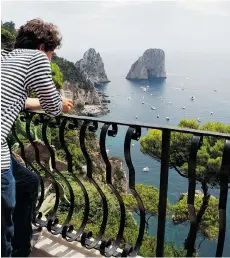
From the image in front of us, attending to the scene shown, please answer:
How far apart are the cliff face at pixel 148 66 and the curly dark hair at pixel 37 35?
135 meters

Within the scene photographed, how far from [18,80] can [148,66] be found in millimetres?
138472

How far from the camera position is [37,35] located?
1.94 meters

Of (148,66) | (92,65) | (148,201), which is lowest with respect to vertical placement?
(148,201)

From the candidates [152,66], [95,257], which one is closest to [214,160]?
[95,257]

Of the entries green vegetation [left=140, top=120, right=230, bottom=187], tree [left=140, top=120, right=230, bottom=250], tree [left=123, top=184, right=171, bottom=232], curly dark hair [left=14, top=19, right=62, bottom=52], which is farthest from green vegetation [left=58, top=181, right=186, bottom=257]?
curly dark hair [left=14, top=19, right=62, bottom=52]

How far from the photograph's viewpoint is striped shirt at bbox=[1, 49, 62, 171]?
1.75 meters

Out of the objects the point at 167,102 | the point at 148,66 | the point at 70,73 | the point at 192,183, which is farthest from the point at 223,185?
the point at 148,66

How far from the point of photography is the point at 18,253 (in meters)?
2.38

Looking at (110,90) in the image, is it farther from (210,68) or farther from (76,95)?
(210,68)

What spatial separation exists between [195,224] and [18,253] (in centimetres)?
109

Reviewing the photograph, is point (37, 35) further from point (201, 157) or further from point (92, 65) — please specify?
point (92, 65)

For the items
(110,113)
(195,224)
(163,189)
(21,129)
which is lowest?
(110,113)

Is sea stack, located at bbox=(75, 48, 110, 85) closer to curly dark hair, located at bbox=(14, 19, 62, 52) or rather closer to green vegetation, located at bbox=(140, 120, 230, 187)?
green vegetation, located at bbox=(140, 120, 230, 187)

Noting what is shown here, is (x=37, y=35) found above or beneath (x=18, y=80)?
above
